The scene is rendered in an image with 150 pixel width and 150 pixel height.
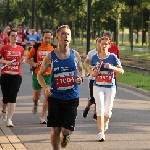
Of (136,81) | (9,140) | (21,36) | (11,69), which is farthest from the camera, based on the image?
(21,36)

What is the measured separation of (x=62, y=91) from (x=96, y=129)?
3.64 meters

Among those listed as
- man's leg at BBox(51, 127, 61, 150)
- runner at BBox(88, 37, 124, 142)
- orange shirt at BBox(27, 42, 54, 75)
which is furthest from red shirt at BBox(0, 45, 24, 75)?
man's leg at BBox(51, 127, 61, 150)

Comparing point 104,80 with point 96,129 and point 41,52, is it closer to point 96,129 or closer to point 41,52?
point 96,129

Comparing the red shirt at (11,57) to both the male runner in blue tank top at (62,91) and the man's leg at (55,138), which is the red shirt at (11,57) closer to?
the male runner in blue tank top at (62,91)

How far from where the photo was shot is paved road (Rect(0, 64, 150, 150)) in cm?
980

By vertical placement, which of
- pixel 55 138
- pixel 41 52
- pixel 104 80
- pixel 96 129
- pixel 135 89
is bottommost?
pixel 135 89

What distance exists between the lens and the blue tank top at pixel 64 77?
7.95m

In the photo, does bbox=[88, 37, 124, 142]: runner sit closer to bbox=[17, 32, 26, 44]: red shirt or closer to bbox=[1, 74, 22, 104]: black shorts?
bbox=[1, 74, 22, 104]: black shorts

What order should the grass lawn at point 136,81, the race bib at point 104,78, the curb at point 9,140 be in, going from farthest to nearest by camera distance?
the grass lawn at point 136,81
the race bib at point 104,78
the curb at point 9,140

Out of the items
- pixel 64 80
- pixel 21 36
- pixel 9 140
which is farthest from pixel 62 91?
pixel 21 36

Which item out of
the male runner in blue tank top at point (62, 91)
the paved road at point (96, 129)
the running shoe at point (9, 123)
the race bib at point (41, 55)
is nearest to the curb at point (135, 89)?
the paved road at point (96, 129)

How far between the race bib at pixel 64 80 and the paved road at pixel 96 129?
1.71m

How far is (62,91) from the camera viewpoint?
802cm

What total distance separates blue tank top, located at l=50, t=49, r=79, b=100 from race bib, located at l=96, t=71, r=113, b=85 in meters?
2.39
